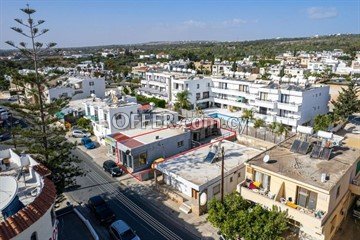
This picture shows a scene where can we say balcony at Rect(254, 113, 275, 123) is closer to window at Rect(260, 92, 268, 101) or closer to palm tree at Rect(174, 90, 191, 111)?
window at Rect(260, 92, 268, 101)

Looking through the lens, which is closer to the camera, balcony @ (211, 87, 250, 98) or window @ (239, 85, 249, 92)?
window @ (239, 85, 249, 92)

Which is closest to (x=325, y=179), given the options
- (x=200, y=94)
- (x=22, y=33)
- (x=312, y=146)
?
(x=312, y=146)

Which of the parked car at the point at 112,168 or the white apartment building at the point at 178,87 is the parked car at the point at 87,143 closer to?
the parked car at the point at 112,168

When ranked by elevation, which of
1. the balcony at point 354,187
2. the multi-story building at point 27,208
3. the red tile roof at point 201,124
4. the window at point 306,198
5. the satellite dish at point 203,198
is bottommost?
the satellite dish at point 203,198

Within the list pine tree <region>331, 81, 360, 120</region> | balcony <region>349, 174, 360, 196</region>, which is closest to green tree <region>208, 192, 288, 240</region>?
balcony <region>349, 174, 360, 196</region>

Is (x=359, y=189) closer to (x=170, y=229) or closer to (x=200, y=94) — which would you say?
(x=170, y=229)

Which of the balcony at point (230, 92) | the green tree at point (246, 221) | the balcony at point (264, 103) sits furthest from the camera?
the balcony at point (230, 92)

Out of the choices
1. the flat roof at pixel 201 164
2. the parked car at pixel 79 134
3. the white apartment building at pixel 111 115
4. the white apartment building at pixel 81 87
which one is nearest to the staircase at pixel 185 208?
the flat roof at pixel 201 164
